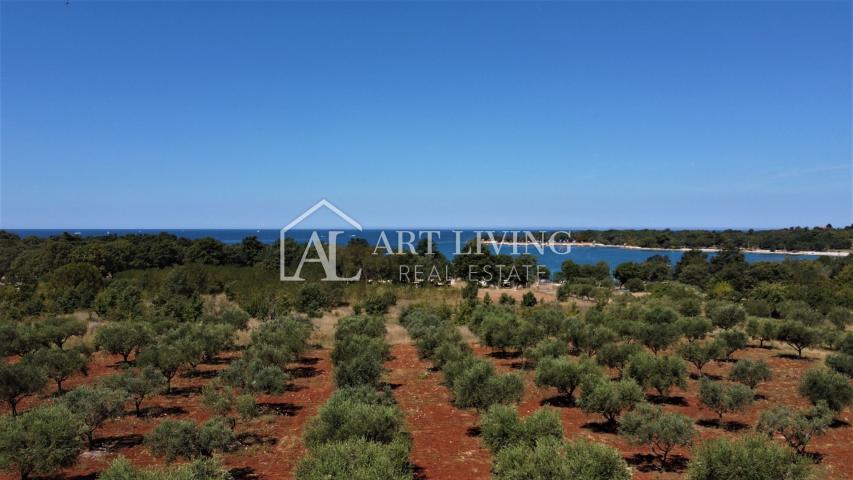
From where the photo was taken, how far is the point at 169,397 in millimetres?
23375

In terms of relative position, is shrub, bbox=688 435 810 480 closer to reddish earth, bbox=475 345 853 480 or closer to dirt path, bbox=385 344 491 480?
reddish earth, bbox=475 345 853 480

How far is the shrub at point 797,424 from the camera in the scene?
16.0 meters

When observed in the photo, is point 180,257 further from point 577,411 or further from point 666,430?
point 666,430

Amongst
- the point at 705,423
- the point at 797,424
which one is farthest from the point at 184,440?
the point at 705,423

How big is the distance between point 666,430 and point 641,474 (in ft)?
5.10

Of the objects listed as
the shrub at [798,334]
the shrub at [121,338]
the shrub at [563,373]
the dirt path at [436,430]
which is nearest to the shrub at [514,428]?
the dirt path at [436,430]

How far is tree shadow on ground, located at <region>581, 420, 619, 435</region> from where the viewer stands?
18953mm

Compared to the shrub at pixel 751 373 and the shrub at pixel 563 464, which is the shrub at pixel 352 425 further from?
the shrub at pixel 751 373

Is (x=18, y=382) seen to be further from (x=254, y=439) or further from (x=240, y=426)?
(x=254, y=439)

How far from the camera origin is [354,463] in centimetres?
1073

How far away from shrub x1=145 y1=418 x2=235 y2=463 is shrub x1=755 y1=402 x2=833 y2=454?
57.1 feet

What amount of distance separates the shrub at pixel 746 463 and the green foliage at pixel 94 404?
17.1 m

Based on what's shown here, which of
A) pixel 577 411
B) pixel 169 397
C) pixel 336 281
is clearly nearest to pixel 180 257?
pixel 336 281

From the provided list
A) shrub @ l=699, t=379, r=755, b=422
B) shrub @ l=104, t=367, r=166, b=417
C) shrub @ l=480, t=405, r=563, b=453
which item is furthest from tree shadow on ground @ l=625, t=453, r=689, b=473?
shrub @ l=104, t=367, r=166, b=417
